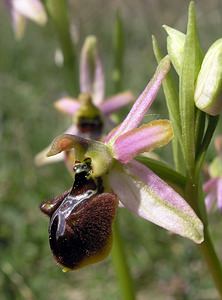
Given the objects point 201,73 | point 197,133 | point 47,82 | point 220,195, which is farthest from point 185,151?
point 47,82

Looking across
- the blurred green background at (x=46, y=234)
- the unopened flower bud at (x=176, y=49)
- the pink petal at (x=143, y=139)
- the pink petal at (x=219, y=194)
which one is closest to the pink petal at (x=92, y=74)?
the blurred green background at (x=46, y=234)

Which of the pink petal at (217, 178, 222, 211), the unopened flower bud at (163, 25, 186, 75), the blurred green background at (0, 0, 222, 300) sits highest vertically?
the unopened flower bud at (163, 25, 186, 75)

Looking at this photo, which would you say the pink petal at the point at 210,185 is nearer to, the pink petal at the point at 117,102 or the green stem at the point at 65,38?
the pink petal at the point at 117,102

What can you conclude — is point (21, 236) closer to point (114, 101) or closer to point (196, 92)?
point (114, 101)

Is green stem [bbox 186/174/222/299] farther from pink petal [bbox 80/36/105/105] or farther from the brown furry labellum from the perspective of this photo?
pink petal [bbox 80/36/105/105]

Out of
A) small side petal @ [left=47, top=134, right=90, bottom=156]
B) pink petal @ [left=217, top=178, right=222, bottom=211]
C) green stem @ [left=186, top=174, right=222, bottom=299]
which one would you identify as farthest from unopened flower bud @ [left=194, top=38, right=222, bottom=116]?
pink petal @ [left=217, top=178, right=222, bottom=211]

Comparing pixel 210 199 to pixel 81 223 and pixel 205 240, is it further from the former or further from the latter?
pixel 81 223
